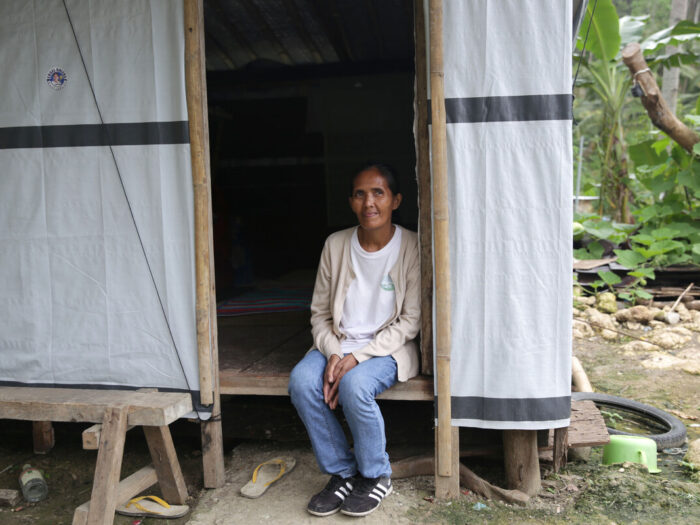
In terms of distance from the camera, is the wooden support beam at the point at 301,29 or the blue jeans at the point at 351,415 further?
the wooden support beam at the point at 301,29

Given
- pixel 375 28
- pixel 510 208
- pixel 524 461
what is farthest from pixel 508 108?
pixel 375 28

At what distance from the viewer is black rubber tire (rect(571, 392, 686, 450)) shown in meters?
3.82

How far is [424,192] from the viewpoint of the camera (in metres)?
2.98

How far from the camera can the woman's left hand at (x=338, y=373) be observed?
300 cm

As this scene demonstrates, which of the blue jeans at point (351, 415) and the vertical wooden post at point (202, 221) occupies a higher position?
the vertical wooden post at point (202, 221)

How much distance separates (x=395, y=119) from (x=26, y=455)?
5532 millimetres

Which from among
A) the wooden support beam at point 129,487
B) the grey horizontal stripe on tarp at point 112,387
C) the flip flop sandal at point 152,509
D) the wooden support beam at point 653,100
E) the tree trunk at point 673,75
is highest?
the tree trunk at point 673,75

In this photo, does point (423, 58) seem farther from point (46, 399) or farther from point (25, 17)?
point (46, 399)

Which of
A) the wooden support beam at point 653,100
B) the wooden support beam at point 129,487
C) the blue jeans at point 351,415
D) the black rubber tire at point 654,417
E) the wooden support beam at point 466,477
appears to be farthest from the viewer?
the wooden support beam at point 653,100

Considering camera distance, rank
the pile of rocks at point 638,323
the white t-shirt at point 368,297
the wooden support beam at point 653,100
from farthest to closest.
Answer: the wooden support beam at point 653,100, the pile of rocks at point 638,323, the white t-shirt at point 368,297

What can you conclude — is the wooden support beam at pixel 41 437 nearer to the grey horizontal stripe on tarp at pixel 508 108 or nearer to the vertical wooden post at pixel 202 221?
the vertical wooden post at pixel 202 221

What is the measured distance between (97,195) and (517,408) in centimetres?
249

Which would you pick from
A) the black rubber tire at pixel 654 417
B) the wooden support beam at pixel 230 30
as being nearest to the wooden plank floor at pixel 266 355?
the black rubber tire at pixel 654 417

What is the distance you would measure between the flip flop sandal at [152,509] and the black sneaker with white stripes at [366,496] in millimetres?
884
